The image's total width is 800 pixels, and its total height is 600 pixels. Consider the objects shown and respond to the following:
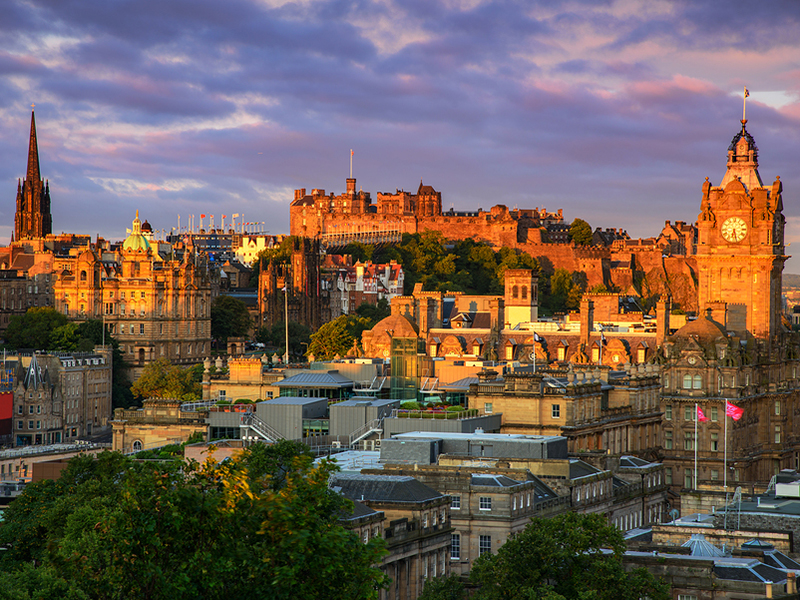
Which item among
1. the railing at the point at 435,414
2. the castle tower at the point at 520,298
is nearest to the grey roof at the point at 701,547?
the railing at the point at 435,414

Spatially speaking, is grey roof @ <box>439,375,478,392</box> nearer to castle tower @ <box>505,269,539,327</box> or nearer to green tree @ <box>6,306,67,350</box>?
castle tower @ <box>505,269,539,327</box>

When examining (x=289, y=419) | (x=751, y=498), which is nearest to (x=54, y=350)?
(x=289, y=419)

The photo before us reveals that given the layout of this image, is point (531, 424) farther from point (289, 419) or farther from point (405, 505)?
point (405, 505)

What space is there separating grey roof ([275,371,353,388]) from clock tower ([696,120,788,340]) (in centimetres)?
4492

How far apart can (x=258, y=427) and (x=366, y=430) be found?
6.58 meters

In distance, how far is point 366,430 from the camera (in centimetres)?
9488

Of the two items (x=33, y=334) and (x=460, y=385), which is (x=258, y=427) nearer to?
(x=460, y=385)

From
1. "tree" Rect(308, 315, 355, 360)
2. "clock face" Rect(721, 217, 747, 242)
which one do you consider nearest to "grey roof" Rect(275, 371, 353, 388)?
"clock face" Rect(721, 217, 747, 242)

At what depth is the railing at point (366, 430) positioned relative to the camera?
308 ft

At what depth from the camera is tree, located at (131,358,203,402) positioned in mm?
157762

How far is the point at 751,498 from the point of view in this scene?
81688 mm

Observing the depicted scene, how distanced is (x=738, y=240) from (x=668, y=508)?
51.0 metres

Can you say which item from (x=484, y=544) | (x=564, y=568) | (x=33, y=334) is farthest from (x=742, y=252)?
(x=33, y=334)

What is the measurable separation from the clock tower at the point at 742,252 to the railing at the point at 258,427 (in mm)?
57305
